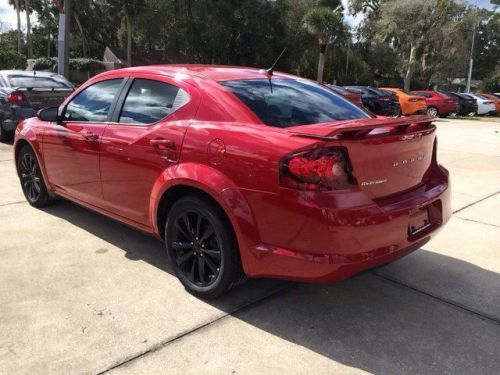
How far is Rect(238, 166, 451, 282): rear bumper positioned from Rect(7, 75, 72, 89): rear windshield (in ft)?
29.7

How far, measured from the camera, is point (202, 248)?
3555mm

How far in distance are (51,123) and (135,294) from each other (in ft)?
7.60

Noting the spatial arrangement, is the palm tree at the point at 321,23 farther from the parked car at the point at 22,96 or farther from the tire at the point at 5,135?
the tire at the point at 5,135

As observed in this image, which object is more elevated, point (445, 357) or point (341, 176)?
point (341, 176)

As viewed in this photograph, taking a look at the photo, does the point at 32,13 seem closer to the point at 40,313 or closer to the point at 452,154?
the point at 452,154

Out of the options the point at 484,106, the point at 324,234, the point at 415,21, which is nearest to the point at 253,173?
the point at 324,234

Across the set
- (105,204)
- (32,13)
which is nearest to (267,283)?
(105,204)

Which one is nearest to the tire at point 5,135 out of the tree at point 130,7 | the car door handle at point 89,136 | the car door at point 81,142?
the car door at point 81,142

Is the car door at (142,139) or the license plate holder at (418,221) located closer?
the license plate holder at (418,221)

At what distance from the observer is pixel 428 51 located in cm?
4369

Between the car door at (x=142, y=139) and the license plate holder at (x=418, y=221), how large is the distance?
166 cm

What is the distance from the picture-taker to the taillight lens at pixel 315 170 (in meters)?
2.89

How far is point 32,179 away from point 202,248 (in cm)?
311

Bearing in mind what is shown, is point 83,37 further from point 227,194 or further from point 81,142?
point 227,194
